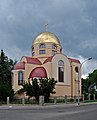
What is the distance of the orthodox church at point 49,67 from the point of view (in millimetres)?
60031

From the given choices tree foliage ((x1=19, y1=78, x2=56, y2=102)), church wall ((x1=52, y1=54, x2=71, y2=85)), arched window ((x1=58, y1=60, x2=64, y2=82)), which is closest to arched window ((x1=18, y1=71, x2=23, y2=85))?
church wall ((x1=52, y1=54, x2=71, y2=85))

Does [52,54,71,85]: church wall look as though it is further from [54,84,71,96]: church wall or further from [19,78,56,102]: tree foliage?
[19,78,56,102]: tree foliage

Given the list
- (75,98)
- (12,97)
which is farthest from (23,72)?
(75,98)

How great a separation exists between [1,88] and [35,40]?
704 inches

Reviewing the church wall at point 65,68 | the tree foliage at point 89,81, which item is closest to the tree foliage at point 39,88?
the church wall at point 65,68

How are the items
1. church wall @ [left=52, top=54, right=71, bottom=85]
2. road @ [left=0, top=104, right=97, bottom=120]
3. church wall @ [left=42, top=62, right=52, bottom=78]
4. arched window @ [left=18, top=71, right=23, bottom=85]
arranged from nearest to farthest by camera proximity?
road @ [left=0, top=104, right=97, bottom=120] → church wall @ [left=42, top=62, right=52, bottom=78] → church wall @ [left=52, top=54, right=71, bottom=85] → arched window @ [left=18, top=71, right=23, bottom=85]

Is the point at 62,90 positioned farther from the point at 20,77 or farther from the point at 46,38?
the point at 46,38

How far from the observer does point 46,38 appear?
6631 cm

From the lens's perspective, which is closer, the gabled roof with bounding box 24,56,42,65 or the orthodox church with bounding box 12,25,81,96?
the orthodox church with bounding box 12,25,81,96

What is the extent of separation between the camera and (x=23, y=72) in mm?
60875

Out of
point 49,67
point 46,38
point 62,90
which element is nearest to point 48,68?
point 49,67

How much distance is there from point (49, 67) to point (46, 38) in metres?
9.06

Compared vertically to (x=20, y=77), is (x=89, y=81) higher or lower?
higher

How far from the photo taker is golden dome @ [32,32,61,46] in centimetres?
6606
